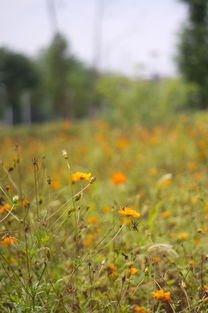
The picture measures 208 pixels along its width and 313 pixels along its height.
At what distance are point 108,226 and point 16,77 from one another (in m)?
28.2

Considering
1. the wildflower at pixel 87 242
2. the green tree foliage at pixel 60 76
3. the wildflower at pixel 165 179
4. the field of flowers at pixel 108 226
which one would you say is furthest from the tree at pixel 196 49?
the wildflower at pixel 87 242

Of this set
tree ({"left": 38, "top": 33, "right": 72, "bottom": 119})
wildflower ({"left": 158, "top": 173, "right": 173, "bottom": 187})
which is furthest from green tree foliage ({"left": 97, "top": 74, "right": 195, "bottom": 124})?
tree ({"left": 38, "top": 33, "right": 72, "bottom": 119})

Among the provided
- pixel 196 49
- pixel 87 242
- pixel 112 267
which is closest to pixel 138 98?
pixel 196 49

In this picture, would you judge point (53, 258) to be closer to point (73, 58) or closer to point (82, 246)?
point (82, 246)

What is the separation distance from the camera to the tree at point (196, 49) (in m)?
19.8

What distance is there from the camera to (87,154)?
5.60 metres

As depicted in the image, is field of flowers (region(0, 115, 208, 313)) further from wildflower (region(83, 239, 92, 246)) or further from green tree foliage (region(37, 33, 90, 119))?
green tree foliage (region(37, 33, 90, 119))

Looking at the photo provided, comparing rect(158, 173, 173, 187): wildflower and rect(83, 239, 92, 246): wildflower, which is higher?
rect(158, 173, 173, 187): wildflower

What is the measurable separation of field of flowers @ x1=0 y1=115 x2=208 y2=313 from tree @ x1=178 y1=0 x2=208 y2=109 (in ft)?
42.4

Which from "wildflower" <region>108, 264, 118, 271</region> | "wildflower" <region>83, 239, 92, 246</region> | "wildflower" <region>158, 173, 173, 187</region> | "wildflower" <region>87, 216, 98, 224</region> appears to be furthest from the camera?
"wildflower" <region>158, 173, 173, 187</region>

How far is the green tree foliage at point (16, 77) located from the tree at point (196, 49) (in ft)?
36.8

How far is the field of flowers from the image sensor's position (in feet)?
4.55

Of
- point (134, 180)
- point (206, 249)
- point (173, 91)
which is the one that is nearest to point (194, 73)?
point (173, 91)

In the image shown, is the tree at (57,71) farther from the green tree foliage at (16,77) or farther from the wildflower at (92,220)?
the wildflower at (92,220)
